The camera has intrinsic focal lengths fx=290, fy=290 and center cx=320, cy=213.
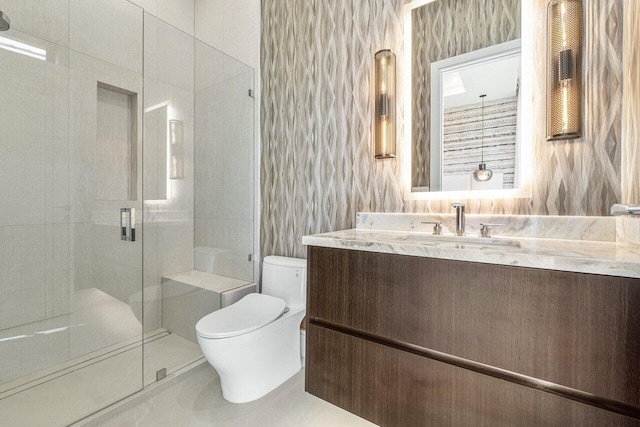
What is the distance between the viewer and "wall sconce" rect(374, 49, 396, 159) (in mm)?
1582

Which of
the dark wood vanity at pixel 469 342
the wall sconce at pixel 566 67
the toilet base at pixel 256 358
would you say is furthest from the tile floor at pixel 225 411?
the wall sconce at pixel 566 67

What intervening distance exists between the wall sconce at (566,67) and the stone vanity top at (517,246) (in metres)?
0.40

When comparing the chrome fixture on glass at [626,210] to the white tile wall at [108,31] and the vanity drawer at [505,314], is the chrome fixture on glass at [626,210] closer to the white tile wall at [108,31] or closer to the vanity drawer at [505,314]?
the vanity drawer at [505,314]

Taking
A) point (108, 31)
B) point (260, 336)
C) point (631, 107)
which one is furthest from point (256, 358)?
point (108, 31)

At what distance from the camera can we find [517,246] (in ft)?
3.56

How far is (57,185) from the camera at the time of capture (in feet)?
4.76

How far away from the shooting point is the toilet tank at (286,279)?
5.98 feet

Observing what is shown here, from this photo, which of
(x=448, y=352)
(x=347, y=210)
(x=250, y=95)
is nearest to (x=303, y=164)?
(x=347, y=210)

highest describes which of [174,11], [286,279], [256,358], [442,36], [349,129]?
[174,11]

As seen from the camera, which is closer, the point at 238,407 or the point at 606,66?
the point at 606,66

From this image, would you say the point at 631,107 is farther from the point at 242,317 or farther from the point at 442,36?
the point at 242,317

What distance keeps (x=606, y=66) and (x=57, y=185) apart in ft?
8.21

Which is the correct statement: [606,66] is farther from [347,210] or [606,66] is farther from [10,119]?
[10,119]

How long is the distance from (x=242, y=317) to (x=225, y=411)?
44cm
